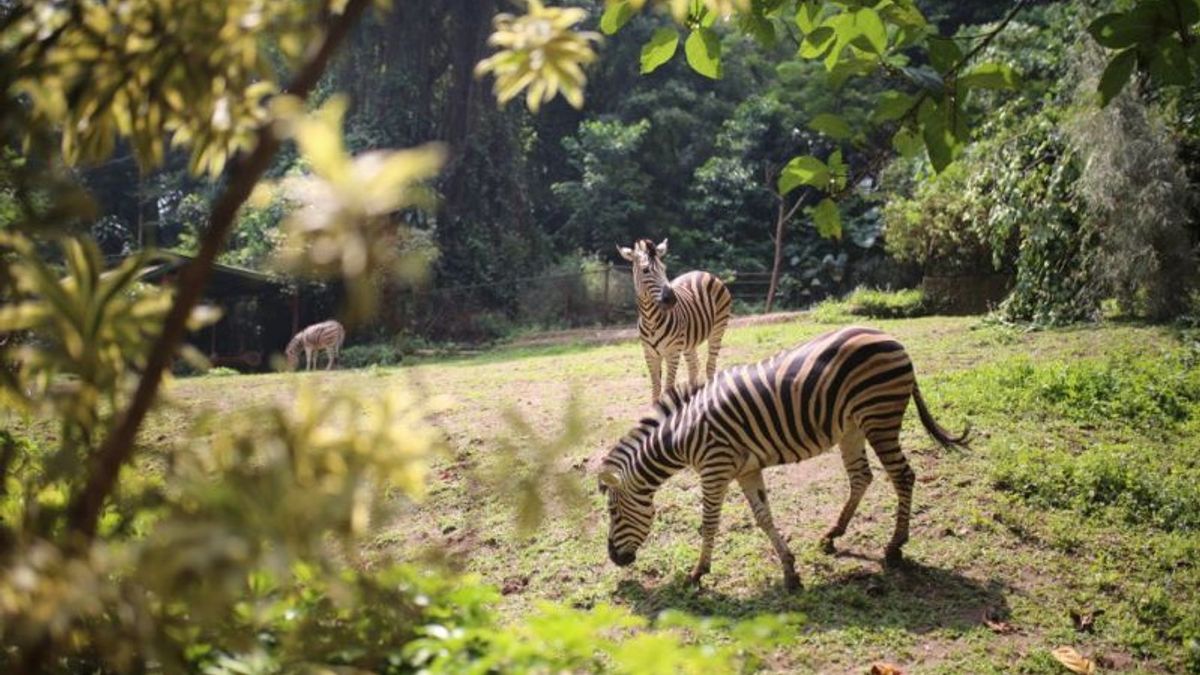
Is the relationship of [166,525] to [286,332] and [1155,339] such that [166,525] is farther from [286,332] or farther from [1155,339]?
[286,332]

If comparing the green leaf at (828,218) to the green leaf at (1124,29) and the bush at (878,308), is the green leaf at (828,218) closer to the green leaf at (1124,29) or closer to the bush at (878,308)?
the green leaf at (1124,29)

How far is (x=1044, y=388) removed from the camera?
786cm

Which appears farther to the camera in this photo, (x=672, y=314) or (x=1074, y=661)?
(x=672, y=314)

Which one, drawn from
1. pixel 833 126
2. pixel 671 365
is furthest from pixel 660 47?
pixel 671 365

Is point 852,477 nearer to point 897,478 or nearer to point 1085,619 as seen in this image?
point 897,478

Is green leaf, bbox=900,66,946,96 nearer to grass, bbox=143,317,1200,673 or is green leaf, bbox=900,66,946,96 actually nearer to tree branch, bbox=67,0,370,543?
grass, bbox=143,317,1200,673

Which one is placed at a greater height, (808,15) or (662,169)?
(662,169)

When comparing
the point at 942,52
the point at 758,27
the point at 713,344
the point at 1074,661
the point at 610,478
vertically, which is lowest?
the point at 1074,661

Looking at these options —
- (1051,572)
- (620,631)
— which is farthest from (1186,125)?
(620,631)

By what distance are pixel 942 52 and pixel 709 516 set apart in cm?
344

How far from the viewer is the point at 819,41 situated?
2.40m

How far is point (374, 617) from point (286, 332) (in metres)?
21.6

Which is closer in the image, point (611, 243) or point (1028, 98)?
point (1028, 98)

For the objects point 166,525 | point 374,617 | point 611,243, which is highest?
point 611,243
